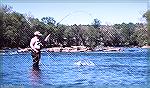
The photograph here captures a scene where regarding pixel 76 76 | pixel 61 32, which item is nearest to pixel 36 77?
pixel 76 76

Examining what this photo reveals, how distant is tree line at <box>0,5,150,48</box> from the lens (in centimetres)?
2986

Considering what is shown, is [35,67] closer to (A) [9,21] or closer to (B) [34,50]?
(B) [34,50]

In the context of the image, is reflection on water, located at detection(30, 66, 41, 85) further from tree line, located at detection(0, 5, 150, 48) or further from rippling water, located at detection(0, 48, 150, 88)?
tree line, located at detection(0, 5, 150, 48)

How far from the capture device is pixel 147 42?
7819cm

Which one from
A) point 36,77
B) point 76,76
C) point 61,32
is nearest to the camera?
point 36,77

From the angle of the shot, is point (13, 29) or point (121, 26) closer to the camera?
point (13, 29)

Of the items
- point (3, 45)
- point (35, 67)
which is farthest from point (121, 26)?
point (35, 67)

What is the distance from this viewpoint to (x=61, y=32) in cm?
2770

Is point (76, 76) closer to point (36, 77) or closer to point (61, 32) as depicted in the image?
point (36, 77)

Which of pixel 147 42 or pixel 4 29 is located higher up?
pixel 4 29

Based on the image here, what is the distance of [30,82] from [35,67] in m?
5.90

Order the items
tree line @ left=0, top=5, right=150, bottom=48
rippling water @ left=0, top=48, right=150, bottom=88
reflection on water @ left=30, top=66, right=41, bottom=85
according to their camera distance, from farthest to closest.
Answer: tree line @ left=0, top=5, right=150, bottom=48, reflection on water @ left=30, top=66, right=41, bottom=85, rippling water @ left=0, top=48, right=150, bottom=88

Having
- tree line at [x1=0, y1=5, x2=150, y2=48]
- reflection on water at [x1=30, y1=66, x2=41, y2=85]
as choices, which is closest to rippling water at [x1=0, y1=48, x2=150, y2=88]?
reflection on water at [x1=30, y1=66, x2=41, y2=85]

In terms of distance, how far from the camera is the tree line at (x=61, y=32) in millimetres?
Result: 29859
